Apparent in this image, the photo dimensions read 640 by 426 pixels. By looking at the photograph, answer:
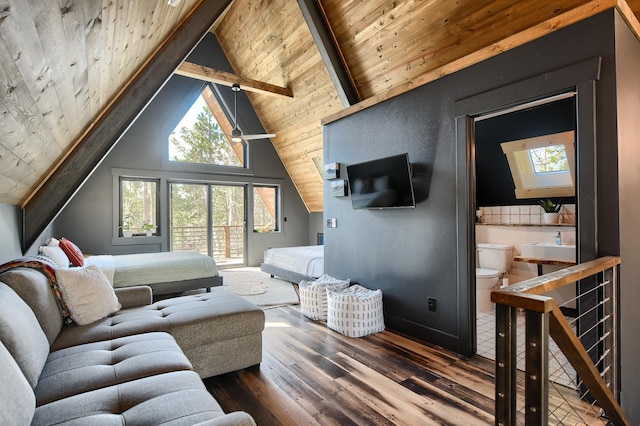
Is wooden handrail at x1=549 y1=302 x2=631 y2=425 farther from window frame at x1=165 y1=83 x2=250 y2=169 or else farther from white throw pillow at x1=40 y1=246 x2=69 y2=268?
window frame at x1=165 y1=83 x2=250 y2=169

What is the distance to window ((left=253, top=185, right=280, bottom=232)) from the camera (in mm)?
7840

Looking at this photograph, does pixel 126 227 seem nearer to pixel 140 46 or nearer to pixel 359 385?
pixel 140 46

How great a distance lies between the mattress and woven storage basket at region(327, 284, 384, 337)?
7.26 ft

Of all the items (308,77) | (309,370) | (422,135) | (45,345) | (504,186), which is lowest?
(309,370)

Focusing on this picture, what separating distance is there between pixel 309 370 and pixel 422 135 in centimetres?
228

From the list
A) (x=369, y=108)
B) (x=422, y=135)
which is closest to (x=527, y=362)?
(x=422, y=135)

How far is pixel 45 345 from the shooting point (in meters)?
1.74

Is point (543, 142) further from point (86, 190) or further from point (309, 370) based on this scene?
point (86, 190)

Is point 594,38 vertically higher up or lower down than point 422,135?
higher up

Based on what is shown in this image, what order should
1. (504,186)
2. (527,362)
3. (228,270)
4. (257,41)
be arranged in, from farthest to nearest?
(228,270) < (257,41) < (504,186) < (527,362)

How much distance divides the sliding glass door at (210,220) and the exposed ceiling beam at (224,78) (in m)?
2.46

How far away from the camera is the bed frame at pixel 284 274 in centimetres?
518

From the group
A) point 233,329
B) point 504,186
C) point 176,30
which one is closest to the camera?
point 233,329

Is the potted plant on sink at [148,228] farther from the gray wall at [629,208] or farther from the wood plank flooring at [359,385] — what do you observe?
the gray wall at [629,208]
